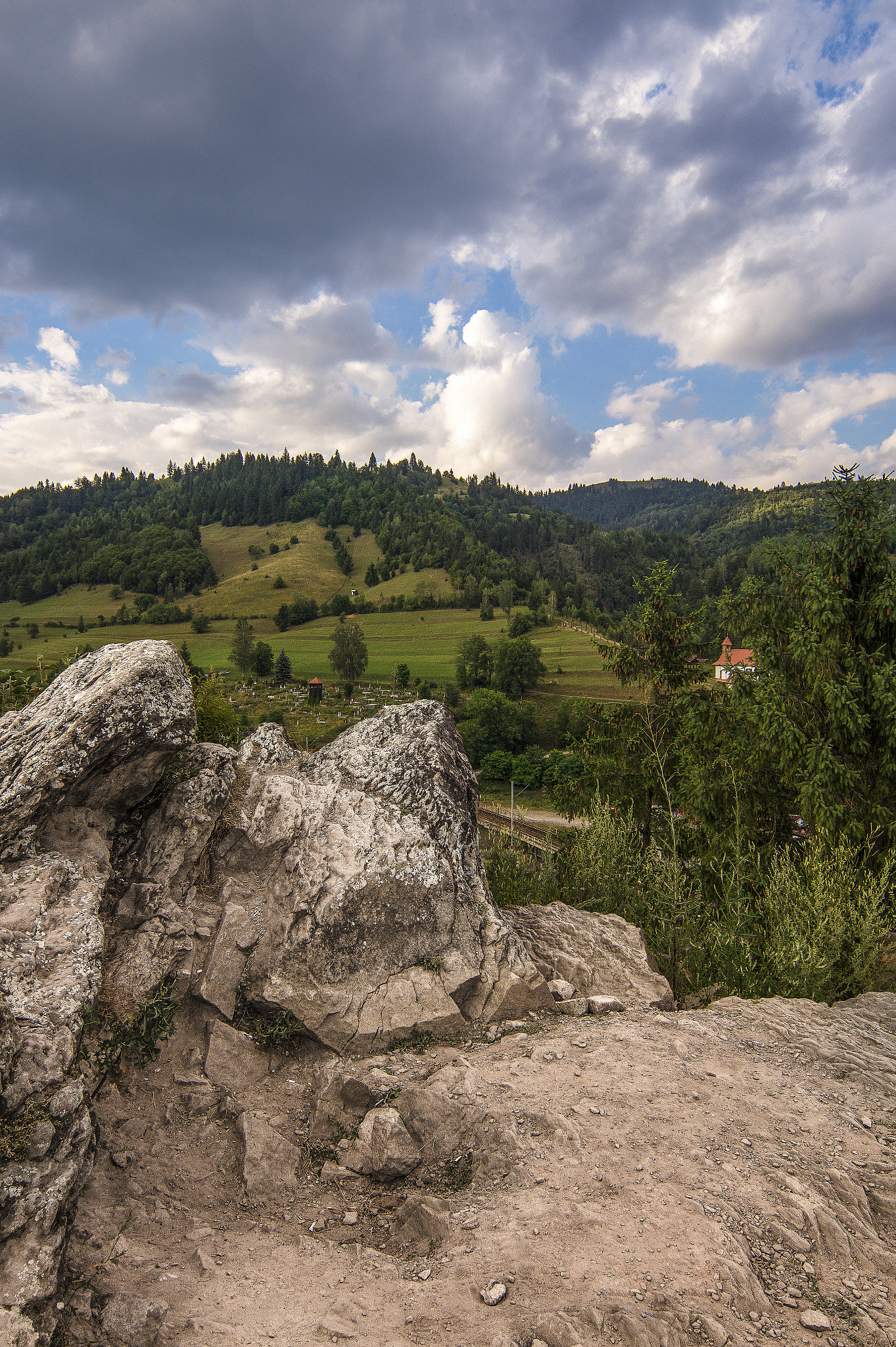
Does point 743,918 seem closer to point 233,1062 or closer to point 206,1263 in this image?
point 233,1062

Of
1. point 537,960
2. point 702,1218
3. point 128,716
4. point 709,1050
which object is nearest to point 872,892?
point 709,1050

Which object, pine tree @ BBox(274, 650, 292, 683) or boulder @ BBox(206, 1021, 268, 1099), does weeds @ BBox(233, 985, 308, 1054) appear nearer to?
boulder @ BBox(206, 1021, 268, 1099)

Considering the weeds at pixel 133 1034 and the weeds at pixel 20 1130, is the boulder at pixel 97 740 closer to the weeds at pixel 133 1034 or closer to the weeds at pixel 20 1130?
the weeds at pixel 133 1034

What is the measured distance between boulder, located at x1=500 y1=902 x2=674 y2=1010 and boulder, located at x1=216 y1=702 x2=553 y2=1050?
56 centimetres

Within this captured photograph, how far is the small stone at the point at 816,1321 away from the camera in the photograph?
323 cm

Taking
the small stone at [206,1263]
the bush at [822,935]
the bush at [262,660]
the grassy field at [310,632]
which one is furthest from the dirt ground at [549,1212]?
the bush at [262,660]

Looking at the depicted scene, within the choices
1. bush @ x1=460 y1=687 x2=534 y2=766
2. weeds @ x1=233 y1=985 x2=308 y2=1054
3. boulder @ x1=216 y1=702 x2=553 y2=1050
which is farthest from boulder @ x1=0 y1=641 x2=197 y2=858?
bush @ x1=460 y1=687 x2=534 y2=766

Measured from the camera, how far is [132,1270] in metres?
3.59

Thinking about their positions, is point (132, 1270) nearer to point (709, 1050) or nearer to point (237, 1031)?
point (237, 1031)

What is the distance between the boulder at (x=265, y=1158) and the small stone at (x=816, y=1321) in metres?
3.07

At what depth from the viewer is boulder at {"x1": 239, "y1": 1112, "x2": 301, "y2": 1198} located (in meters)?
4.36

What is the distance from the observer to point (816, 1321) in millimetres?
3248

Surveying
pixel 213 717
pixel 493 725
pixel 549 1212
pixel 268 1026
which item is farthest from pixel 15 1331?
pixel 493 725

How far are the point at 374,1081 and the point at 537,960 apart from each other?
2.38m
